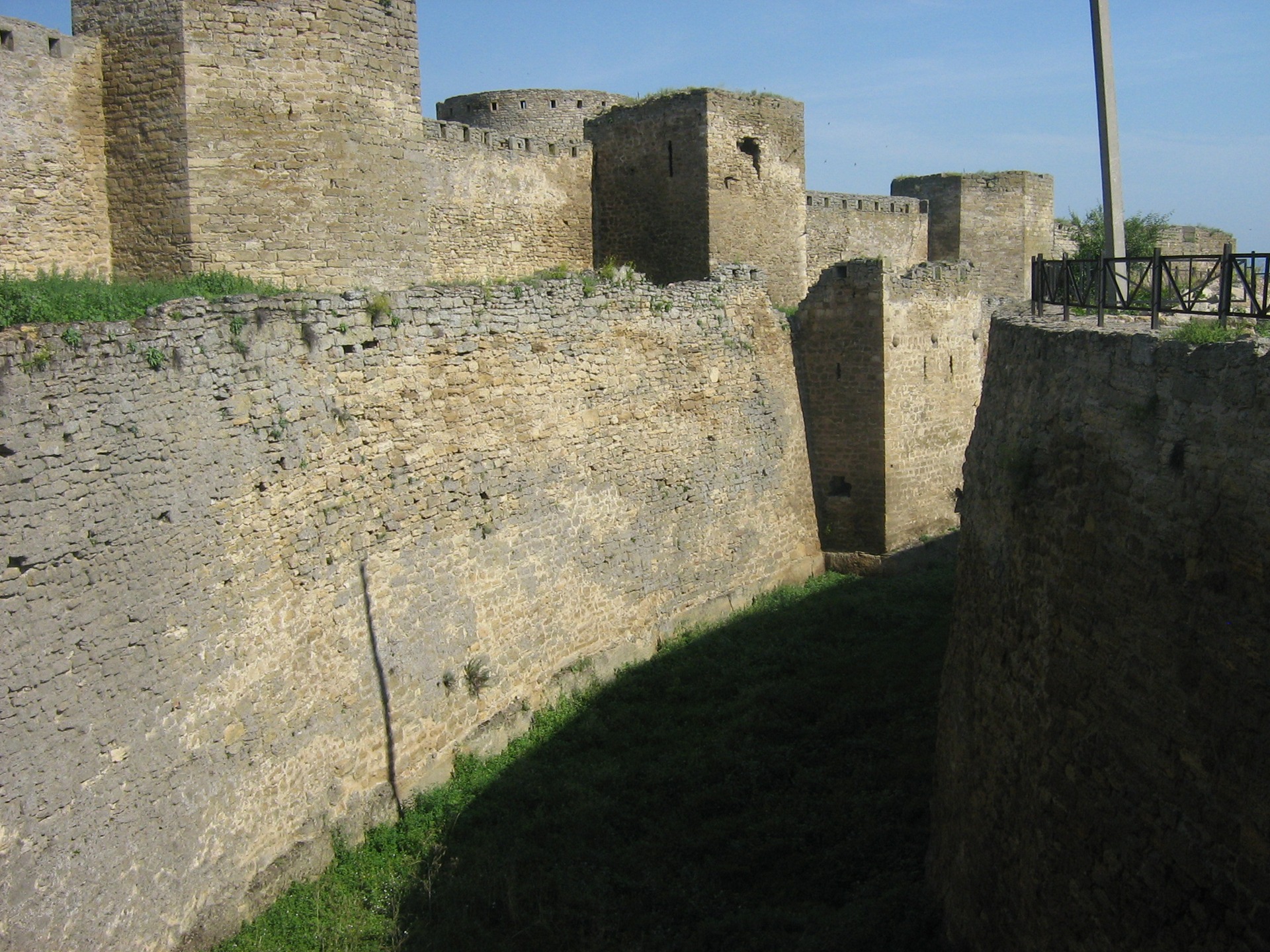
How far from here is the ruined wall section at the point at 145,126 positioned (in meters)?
9.49

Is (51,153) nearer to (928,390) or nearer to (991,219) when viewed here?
(928,390)

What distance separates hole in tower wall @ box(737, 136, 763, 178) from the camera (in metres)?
16.2

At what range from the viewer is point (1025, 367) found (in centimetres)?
691

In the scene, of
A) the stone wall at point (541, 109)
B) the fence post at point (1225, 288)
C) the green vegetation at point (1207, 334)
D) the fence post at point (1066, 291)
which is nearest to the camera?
the green vegetation at point (1207, 334)

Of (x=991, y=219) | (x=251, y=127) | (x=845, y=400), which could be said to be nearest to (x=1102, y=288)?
(x=251, y=127)

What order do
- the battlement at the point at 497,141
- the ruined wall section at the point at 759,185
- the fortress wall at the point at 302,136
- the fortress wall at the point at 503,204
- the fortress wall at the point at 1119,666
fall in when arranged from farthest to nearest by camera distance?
the ruined wall section at the point at 759,185, the fortress wall at the point at 503,204, the battlement at the point at 497,141, the fortress wall at the point at 302,136, the fortress wall at the point at 1119,666

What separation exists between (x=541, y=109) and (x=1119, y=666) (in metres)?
18.8

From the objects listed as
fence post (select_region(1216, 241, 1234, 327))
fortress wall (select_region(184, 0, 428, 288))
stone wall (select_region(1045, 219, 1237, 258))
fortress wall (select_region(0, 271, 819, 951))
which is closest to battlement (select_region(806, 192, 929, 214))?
stone wall (select_region(1045, 219, 1237, 258))

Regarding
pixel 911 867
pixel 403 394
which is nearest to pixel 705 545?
pixel 403 394

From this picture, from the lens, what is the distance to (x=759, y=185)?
647 inches

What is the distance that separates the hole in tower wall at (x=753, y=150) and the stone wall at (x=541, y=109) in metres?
6.01

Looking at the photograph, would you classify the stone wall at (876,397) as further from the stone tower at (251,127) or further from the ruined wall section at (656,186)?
the stone tower at (251,127)

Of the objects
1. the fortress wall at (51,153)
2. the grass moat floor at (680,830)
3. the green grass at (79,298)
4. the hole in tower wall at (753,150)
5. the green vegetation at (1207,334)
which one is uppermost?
the hole in tower wall at (753,150)

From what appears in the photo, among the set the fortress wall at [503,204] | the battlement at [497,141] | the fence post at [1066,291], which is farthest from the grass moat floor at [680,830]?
the battlement at [497,141]
